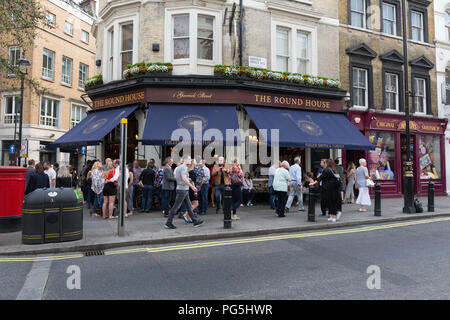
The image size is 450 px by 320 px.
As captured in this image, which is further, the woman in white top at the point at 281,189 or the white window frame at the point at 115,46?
the white window frame at the point at 115,46

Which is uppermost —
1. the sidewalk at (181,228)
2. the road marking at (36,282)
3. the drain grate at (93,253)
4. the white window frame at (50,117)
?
the white window frame at (50,117)

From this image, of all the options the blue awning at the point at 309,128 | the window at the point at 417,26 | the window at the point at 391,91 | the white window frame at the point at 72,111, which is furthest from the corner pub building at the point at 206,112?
the white window frame at the point at 72,111

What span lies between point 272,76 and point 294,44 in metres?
2.48

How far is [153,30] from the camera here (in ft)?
42.1

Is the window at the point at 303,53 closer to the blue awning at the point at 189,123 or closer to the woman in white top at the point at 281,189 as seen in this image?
the blue awning at the point at 189,123

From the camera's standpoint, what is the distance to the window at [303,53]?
48.3 ft

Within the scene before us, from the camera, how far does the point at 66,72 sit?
94.4 feet

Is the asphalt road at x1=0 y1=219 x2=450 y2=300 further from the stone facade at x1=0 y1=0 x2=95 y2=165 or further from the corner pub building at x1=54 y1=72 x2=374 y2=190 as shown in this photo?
the stone facade at x1=0 y1=0 x2=95 y2=165

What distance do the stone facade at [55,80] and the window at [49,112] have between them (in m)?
0.25

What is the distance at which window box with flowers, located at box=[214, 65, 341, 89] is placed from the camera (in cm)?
1248

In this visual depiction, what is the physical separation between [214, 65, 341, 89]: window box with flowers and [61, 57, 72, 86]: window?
21.9m

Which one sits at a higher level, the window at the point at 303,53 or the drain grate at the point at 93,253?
the window at the point at 303,53
